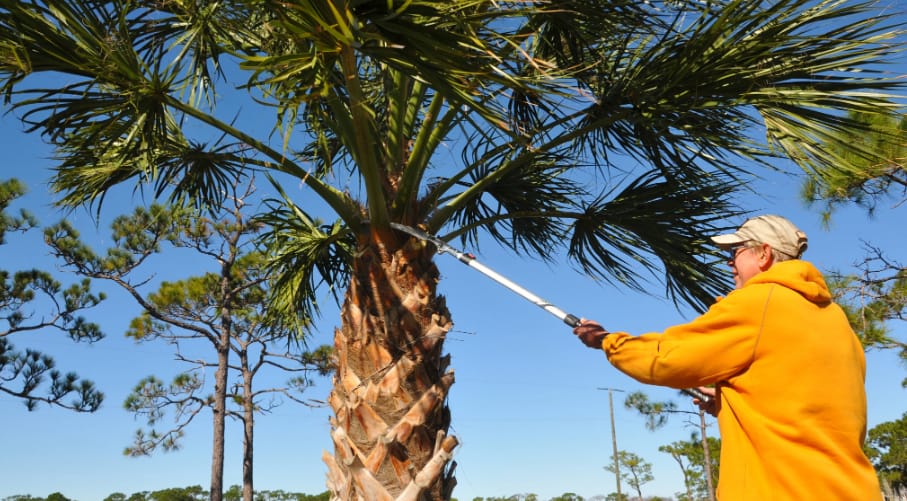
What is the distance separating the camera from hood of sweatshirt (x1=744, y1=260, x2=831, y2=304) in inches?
79.3

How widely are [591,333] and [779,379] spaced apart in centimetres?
62

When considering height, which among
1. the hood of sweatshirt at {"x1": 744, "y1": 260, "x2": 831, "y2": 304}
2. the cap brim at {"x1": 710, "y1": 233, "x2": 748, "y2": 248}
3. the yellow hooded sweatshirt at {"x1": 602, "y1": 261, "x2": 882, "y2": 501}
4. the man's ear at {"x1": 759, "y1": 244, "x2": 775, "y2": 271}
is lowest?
the yellow hooded sweatshirt at {"x1": 602, "y1": 261, "x2": 882, "y2": 501}

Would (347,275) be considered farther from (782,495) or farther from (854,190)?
(854,190)

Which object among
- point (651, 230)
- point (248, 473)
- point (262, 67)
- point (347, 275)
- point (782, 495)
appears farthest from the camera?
point (248, 473)

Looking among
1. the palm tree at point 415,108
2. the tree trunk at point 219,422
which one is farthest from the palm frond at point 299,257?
the tree trunk at point 219,422

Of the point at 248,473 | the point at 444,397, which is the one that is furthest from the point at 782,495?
the point at 248,473

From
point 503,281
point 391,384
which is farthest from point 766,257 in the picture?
point 391,384

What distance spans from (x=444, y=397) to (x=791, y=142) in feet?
7.75

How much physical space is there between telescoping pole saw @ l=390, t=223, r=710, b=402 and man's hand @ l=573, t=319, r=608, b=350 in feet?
0.84

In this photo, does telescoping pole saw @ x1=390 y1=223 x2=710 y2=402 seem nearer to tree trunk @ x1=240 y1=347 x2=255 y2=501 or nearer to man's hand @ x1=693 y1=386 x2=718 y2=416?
man's hand @ x1=693 y1=386 x2=718 y2=416

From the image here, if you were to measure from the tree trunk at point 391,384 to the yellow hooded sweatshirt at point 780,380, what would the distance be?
85.4 inches

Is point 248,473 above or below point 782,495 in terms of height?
above

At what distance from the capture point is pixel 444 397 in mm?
4234

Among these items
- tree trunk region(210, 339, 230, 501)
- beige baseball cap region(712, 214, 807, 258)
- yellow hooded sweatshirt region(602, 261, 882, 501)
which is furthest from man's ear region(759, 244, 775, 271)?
tree trunk region(210, 339, 230, 501)
